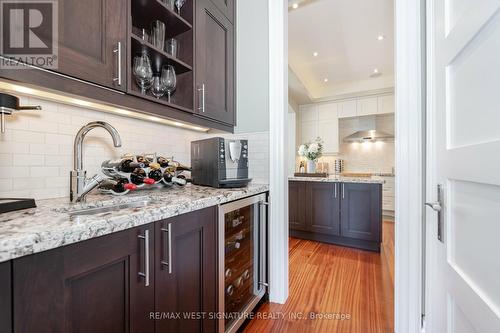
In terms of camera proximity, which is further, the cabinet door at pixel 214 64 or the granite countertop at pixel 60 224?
the cabinet door at pixel 214 64

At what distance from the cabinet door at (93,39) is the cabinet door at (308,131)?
497 centimetres

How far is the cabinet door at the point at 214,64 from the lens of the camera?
1525mm

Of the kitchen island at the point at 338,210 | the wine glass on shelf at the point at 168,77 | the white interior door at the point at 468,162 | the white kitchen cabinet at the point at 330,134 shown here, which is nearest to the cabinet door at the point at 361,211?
the kitchen island at the point at 338,210

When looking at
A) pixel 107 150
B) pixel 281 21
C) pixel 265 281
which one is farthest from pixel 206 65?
pixel 265 281

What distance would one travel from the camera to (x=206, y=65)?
1.59m

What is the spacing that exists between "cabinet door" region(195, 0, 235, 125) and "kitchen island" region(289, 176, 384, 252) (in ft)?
5.72

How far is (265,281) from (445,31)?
1721mm

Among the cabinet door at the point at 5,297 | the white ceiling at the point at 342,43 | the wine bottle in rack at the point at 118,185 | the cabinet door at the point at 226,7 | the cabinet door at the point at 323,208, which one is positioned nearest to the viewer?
the cabinet door at the point at 5,297

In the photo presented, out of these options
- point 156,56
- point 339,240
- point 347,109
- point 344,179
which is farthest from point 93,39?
point 347,109

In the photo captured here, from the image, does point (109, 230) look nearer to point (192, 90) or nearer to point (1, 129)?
point (1, 129)

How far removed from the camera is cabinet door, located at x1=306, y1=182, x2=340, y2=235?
2951 millimetres

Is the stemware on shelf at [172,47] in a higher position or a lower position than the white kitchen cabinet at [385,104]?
lower

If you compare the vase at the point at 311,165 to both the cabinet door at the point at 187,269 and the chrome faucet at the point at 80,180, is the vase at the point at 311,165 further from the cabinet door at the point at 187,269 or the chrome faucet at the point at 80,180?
the chrome faucet at the point at 80,180

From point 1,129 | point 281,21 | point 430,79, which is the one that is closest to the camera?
point 1,129
